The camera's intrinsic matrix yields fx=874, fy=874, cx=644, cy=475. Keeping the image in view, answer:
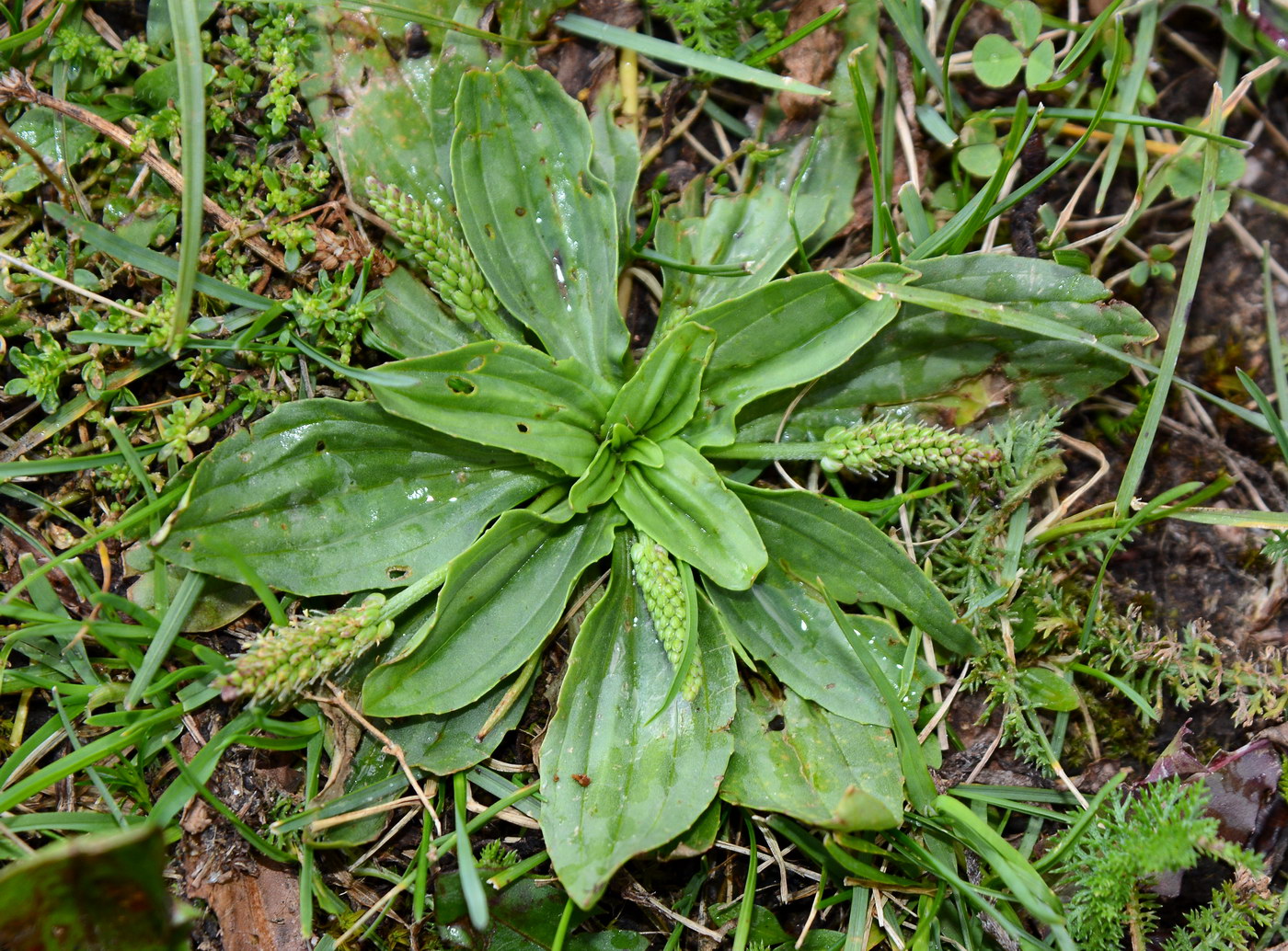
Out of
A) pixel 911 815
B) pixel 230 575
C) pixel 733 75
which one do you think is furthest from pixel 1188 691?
pixel 230 575

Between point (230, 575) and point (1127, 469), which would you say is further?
point (1127, 469)

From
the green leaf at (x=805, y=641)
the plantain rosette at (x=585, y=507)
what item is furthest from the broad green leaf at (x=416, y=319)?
the green leaf at (x=805, y=641)

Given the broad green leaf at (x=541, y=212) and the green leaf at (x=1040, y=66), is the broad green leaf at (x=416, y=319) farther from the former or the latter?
the green leaf at (x=1040, y=66)

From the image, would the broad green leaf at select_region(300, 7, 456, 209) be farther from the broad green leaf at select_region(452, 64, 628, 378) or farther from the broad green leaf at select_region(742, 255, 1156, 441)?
the broad green leaf at select_region(742, 255, 1156, 441)

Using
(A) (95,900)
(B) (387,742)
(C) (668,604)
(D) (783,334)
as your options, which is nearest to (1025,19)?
(D) (783,334)

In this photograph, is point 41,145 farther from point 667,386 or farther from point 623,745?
point 623,745

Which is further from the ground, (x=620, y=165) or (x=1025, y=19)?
(x=1025, y=19)

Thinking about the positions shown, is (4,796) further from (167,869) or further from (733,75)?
(733,75)
